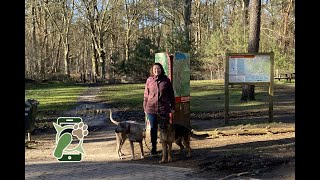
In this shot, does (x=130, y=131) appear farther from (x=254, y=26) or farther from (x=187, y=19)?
(x=187, y=19)

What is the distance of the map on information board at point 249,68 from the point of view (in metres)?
Answer: 12.5

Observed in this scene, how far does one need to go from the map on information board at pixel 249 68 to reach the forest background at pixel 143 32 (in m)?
25.9

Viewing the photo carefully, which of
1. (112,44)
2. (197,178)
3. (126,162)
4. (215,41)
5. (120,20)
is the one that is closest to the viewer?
(197,178)

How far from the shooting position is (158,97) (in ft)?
28.2

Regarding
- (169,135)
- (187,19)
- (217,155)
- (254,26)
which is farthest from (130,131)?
(187,19)

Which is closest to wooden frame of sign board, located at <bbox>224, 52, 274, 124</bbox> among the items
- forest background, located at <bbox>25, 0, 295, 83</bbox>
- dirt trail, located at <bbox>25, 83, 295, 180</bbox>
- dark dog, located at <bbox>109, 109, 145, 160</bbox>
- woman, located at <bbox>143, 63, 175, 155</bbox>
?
dirt trail, located at <bbox>25, 83, 295, 180</bbox>

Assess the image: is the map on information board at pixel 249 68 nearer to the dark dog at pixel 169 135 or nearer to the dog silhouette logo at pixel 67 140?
the dark dog at pixel 169 135

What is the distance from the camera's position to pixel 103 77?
4678 cm

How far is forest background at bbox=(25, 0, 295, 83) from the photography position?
4175 centimetres

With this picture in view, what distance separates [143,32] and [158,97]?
45.1 metres

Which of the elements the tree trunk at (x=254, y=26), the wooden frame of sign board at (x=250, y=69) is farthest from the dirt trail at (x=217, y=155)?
the tree trunk at (x=254, y=26)
